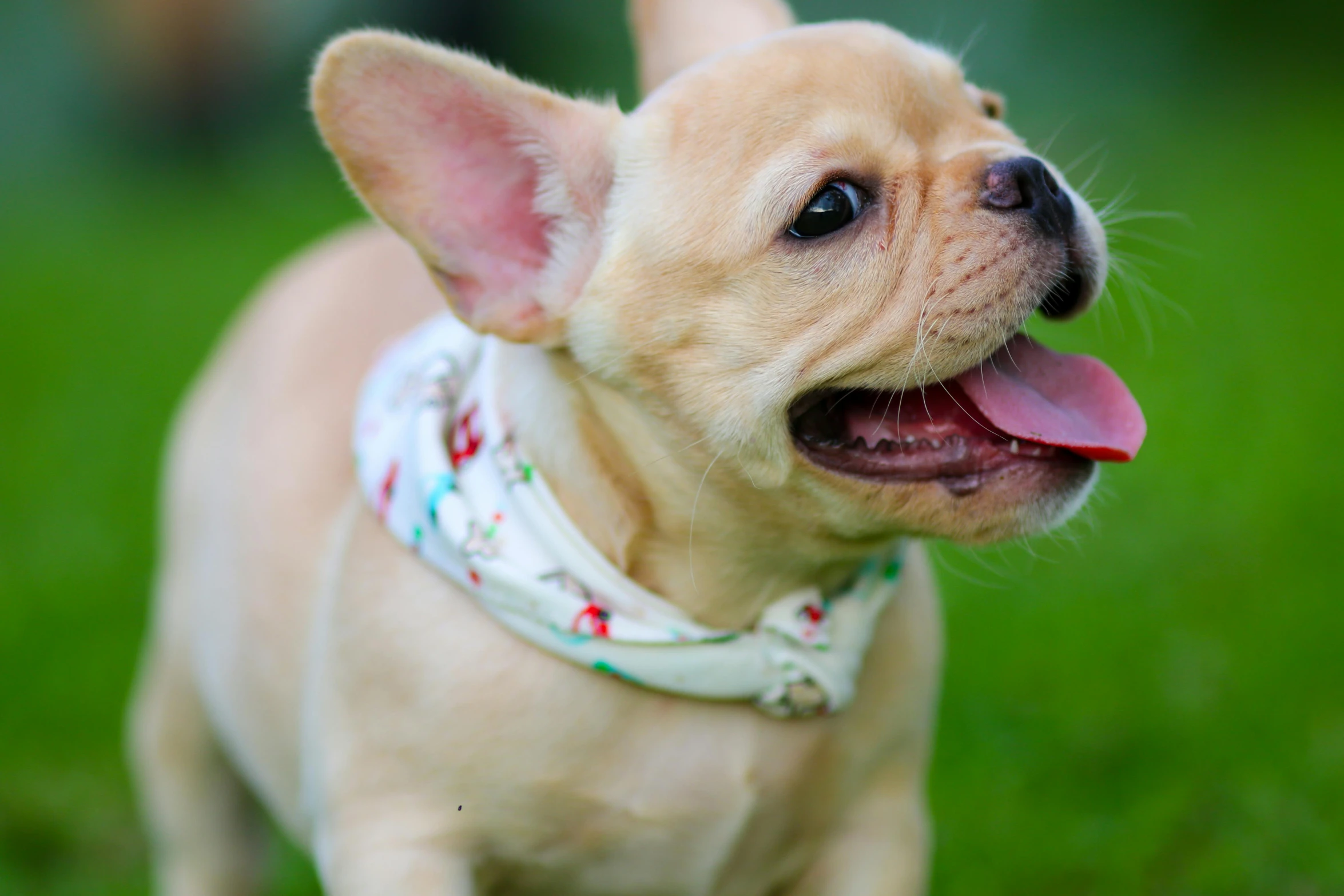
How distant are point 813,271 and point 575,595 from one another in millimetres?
661

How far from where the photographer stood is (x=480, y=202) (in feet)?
8.48

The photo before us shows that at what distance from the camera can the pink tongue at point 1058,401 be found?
2.38 m

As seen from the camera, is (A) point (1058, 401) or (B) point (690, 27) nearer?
(A) point (1058, 401)

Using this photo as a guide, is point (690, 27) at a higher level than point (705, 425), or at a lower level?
higher

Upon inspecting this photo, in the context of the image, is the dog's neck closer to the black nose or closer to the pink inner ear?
the pink inner ear

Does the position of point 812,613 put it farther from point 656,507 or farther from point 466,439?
point 466,439

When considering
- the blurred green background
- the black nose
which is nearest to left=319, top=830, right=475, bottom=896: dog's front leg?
the blurred green background

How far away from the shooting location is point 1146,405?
217 inches

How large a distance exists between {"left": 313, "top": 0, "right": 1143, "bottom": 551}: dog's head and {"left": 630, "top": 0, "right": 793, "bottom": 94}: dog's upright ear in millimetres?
618

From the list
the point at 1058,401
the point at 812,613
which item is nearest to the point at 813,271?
the point at 1058,401

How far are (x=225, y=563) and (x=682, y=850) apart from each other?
4.50ft

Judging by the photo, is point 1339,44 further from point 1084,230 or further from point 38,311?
point 1084,230

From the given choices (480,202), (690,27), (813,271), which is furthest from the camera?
(690,27)

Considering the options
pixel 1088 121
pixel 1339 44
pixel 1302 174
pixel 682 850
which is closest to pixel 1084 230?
pixel 682 850
